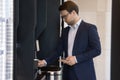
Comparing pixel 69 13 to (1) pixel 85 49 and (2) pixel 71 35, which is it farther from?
(1) pixel 85 49

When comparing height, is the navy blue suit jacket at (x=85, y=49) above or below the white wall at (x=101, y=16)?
below

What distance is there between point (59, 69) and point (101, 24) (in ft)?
6.91

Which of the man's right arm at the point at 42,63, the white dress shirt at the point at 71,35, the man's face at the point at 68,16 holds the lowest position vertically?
the man's right arm at the point at 42,63

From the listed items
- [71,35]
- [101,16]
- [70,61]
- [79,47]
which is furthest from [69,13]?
[101,16]

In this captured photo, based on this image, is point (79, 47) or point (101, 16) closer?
point (79, 47)

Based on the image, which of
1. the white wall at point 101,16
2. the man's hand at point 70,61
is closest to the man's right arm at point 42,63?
the man's hand at point 70,61

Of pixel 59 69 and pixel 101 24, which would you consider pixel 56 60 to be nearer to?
pixel 59 69

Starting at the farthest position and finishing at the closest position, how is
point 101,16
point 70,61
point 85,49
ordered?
point 101,16 → point 85,49 → point 70,61

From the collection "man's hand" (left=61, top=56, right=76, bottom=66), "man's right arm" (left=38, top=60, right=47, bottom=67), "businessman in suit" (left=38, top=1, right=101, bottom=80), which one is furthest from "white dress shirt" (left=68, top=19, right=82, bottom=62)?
"man's right arm" (left=38, top=60, right=47, bottom=67)

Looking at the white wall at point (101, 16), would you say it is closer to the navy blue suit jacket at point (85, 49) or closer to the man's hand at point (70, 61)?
the navy blue suit jacket at point (85, 49)

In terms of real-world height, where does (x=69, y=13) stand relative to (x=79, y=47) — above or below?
above

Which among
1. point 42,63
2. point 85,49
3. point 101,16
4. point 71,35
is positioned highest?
point 101,16

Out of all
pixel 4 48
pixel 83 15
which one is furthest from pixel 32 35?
pixel 83 15

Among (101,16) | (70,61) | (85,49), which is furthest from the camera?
(101,16)
